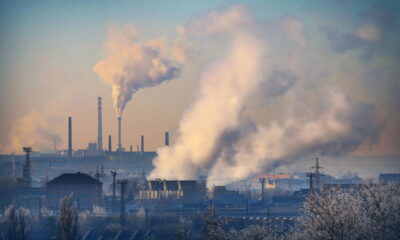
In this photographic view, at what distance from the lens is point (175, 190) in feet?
259

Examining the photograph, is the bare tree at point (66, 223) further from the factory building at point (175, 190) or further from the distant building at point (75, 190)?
the factory building at point (175, 190)

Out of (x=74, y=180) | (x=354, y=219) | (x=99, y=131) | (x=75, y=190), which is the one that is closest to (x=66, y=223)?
(x=354, y=219)

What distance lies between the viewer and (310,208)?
3092 cm

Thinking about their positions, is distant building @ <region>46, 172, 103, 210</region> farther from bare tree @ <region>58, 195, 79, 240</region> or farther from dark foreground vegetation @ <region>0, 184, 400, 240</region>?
bare tree @ <region>58, 195, 79, 240</region>

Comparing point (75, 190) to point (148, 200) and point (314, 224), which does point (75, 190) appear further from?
point (314, 224)

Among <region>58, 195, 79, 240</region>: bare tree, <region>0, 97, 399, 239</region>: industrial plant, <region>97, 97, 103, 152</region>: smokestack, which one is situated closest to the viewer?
<region>58, 195, 79, 240</region>: bare tree

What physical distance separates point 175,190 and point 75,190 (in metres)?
8.72

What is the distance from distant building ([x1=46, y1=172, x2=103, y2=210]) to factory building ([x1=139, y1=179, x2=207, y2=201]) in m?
5.27

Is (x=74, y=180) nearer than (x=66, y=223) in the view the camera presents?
No

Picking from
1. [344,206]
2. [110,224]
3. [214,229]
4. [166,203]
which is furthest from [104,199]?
[344,206]

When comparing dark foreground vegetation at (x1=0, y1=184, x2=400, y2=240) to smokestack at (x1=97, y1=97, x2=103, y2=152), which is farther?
smokestack at (x1=97, y1=97, x2=103, y2=152)

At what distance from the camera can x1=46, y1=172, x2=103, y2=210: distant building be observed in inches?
2896

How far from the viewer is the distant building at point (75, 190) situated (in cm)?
7356

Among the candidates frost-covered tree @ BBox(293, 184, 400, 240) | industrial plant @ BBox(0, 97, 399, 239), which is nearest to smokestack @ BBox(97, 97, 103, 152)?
industrial plant @ BBox(0, 97, 399, 239)
